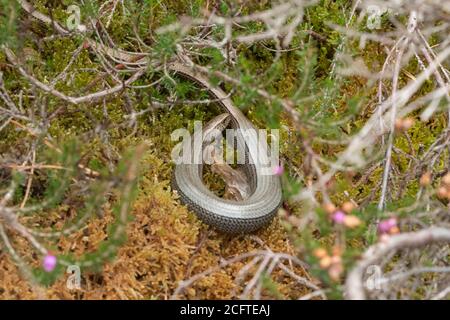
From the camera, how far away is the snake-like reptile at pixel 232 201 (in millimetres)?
4055

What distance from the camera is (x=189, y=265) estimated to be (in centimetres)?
377

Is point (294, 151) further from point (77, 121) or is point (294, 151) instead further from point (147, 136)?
point (77, 121)

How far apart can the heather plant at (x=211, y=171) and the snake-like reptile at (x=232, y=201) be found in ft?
0.28

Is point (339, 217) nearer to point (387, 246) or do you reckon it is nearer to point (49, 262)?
point (387, 246)

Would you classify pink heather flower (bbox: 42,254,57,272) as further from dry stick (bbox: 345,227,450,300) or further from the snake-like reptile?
the snake-like reptile

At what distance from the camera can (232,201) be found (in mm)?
4238

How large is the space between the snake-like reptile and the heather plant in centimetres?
9

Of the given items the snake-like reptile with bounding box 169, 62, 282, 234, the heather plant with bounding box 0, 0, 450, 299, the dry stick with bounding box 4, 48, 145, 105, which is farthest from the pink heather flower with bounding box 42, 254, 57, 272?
the snake-like reptile with bounding box 169, 62, 282, 234

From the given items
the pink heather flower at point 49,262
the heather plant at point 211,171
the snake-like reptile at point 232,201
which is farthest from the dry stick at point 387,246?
the snake-like reptile at point 232,201

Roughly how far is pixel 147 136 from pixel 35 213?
105cm

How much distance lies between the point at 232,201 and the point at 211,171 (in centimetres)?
43

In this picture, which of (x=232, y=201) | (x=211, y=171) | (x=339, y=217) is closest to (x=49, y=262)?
(x=339, y=217)

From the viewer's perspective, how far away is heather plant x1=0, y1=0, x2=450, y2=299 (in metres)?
2.82

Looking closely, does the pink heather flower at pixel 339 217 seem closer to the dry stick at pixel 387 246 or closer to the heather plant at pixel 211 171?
the heather plant at pixel 211 171
